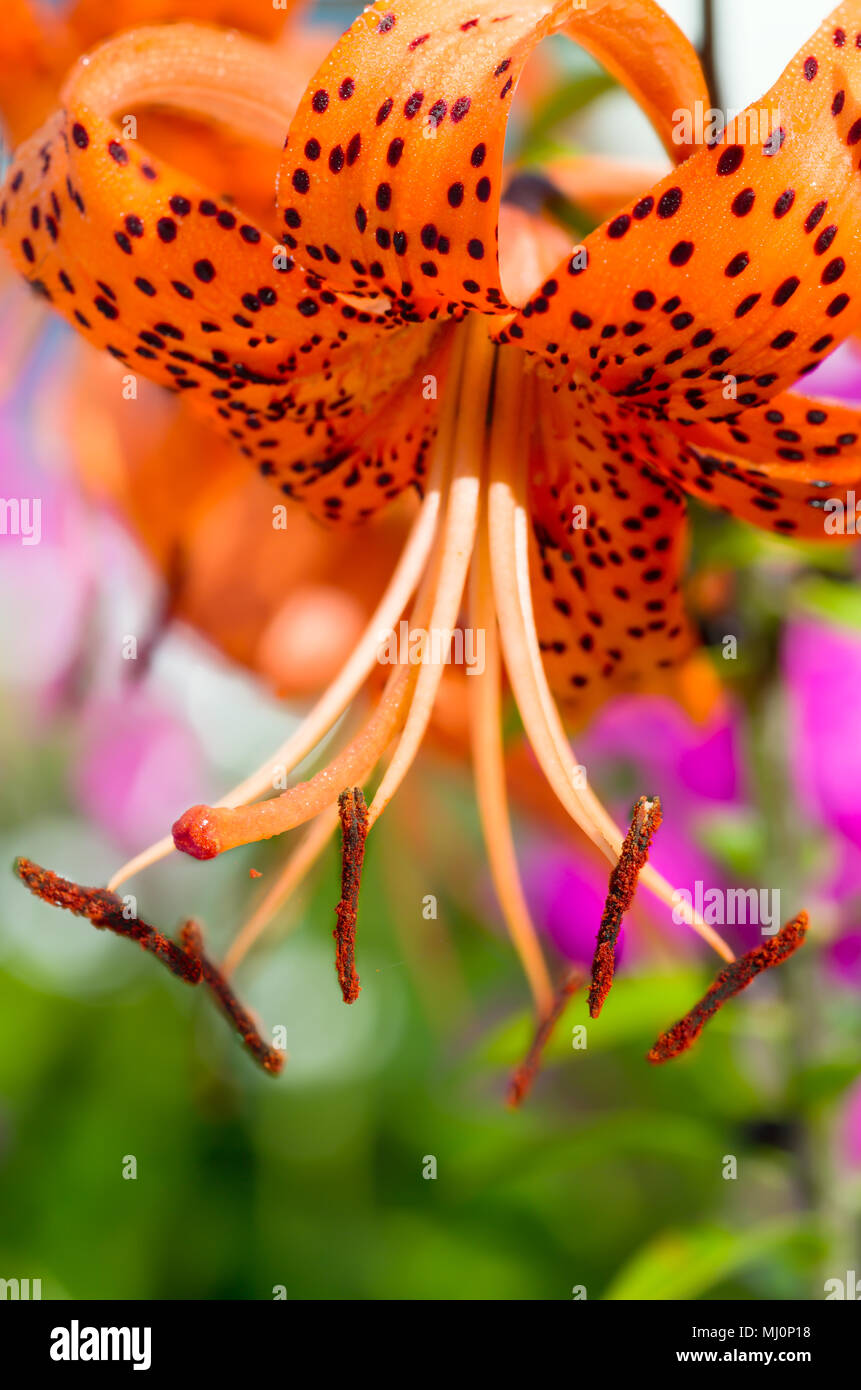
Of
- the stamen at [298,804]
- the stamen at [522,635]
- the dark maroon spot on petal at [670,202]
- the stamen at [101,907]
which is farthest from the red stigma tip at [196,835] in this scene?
the dark maroon spot on petal at [670,202]

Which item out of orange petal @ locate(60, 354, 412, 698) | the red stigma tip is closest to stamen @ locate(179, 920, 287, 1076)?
the red stigma tip

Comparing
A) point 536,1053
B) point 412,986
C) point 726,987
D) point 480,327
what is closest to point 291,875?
point 536,1053

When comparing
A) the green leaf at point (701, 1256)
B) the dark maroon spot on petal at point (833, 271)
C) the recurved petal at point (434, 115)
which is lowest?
the green leaf at point (701, 1256)

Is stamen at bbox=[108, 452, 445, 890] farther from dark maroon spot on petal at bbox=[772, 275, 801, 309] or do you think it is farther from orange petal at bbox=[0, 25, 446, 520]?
dark maroon spot on petal at bbox=[772, 275, 801, 309]

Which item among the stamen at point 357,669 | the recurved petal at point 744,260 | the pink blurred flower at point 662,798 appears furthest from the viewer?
the pink blurred flower at point 662,798

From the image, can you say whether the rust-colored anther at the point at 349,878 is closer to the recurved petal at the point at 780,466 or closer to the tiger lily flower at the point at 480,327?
the tiger lily flower at the point at 480,327

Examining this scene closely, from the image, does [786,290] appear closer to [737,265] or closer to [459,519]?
[737,265]
